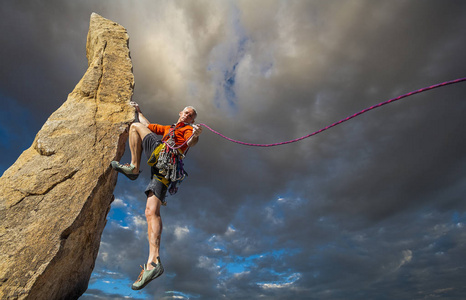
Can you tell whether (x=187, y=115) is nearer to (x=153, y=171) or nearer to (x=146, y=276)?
(x=153, y=171)

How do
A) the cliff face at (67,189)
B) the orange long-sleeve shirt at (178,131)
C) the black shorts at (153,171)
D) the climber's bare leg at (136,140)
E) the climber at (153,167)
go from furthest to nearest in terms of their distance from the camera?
the orange long-sleeve shirt at (178,131), the climber's bare leg at (136,140), the black shorts at (153,171), the climber at (153,167), the cliff face at (67,189)

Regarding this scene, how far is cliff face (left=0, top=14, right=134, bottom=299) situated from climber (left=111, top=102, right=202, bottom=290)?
1.25 ft

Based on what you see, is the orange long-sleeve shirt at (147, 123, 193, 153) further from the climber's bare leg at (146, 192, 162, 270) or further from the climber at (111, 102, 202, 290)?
the climber's bare leg at (146, 192, 162, 270)

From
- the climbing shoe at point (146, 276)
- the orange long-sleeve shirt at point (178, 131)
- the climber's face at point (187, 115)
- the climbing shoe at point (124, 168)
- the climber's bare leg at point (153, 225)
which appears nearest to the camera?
the climbing shoe at point (146, 276)

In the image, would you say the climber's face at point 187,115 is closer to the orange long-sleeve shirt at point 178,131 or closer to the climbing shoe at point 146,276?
the orange long-sleeve shirt at point 178,131

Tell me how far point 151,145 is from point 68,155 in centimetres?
146

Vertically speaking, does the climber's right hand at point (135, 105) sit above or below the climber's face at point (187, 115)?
above

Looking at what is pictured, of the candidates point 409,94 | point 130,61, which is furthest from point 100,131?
point 409,94

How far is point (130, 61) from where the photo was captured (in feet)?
21.9

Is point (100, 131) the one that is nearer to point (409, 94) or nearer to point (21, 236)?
point (21, 236)

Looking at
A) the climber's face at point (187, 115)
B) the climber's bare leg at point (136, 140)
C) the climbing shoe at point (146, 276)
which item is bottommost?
the climbing shoe at point (146, 276)

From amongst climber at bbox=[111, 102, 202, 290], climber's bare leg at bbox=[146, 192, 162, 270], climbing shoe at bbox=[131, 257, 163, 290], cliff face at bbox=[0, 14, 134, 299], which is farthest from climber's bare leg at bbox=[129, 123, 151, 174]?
climbing shoe at bbox=[131, 257, 163, 290]

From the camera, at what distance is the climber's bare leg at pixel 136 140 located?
17.8ft

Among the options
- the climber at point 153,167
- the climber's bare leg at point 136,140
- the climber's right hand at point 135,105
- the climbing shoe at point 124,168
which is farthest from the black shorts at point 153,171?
the climber's right hand at point 135,105
